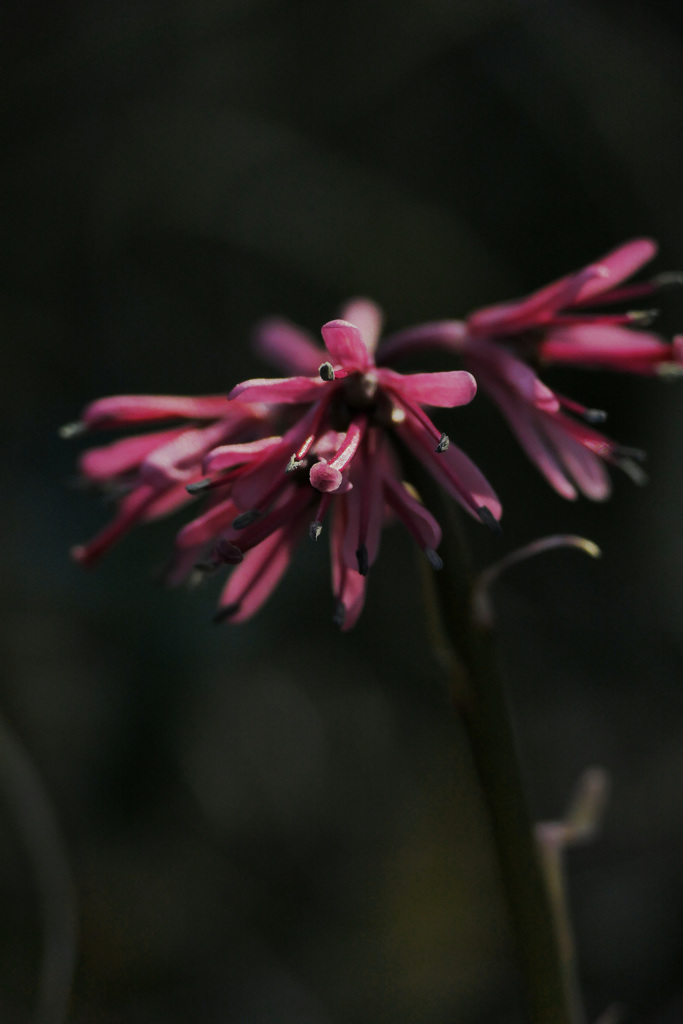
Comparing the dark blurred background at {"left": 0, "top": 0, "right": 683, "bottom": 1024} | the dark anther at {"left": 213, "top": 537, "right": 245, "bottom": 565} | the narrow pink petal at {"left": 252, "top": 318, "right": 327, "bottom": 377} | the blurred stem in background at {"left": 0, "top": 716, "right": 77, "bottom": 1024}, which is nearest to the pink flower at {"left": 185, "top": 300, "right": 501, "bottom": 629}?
the dark anther at {"left": 213, "top": 537, "right": 245, "bottom": 565}

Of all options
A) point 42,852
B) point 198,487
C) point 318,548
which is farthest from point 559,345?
point 318,548

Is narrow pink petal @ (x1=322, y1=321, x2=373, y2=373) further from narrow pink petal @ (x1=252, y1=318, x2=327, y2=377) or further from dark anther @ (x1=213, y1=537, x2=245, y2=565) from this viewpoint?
narrow pink petal @ (x1=252, y1=318, x2=327, y2=377)

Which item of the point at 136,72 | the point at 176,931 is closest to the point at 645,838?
the point at 176,931

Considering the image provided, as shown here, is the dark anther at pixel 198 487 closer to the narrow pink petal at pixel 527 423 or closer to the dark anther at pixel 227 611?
the dark anther at pixel 227 611

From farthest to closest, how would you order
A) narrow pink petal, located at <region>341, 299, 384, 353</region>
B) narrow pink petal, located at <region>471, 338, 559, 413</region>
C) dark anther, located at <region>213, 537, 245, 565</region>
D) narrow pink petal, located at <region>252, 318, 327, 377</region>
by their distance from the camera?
narrow pink petal, located at <region>252, 318, 327, 377</region>, narrow pink petal, located at <region>341, 299, 384, 353</region>, narrow pink petal, located at <region>471, 338, 559, 413</region>, dark anther, located at <region>213, 537, 245, 565</region>

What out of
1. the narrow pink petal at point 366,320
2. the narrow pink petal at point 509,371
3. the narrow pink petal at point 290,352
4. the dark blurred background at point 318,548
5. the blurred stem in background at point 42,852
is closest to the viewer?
the narrow pink petal at point 509,371

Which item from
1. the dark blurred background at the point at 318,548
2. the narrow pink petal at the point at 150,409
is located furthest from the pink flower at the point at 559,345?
the dark blurred background at the point at 318,548

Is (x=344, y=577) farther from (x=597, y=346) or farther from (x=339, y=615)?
(x=597, y=346)
